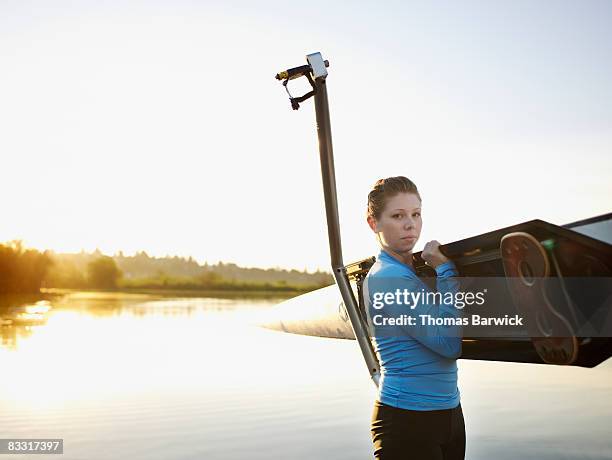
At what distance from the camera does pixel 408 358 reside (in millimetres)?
2182

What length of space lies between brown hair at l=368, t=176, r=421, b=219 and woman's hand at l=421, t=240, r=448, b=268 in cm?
18

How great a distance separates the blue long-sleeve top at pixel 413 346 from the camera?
2037 millimetres

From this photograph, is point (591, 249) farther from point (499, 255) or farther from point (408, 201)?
point (408, 201)

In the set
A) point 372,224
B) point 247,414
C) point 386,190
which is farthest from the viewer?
point 247,414

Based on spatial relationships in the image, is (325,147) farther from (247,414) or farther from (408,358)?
(247,414)

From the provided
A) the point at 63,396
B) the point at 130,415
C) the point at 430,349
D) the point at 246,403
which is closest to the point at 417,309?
the point at 430,349

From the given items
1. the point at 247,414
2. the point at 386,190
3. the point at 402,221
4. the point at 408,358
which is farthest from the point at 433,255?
the point at 247,414

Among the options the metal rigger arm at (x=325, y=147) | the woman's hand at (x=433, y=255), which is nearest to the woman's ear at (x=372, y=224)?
the woman's hand at (x=433, y=255)

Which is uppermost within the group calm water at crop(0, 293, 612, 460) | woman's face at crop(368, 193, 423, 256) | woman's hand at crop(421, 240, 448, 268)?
woman's face at crop(368, 193, 423, 256)

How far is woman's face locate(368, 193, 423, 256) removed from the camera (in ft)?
6.98

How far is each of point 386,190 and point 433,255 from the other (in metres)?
0.27

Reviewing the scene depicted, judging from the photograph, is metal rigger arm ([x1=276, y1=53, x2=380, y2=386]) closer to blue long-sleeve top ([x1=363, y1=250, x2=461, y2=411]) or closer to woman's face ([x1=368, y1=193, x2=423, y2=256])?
blue long-sleeve top ([x1=363, y1=250, x2=461, y2=411])

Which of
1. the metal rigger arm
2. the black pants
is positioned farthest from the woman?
the metal rigger arm

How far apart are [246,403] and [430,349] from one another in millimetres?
9377
